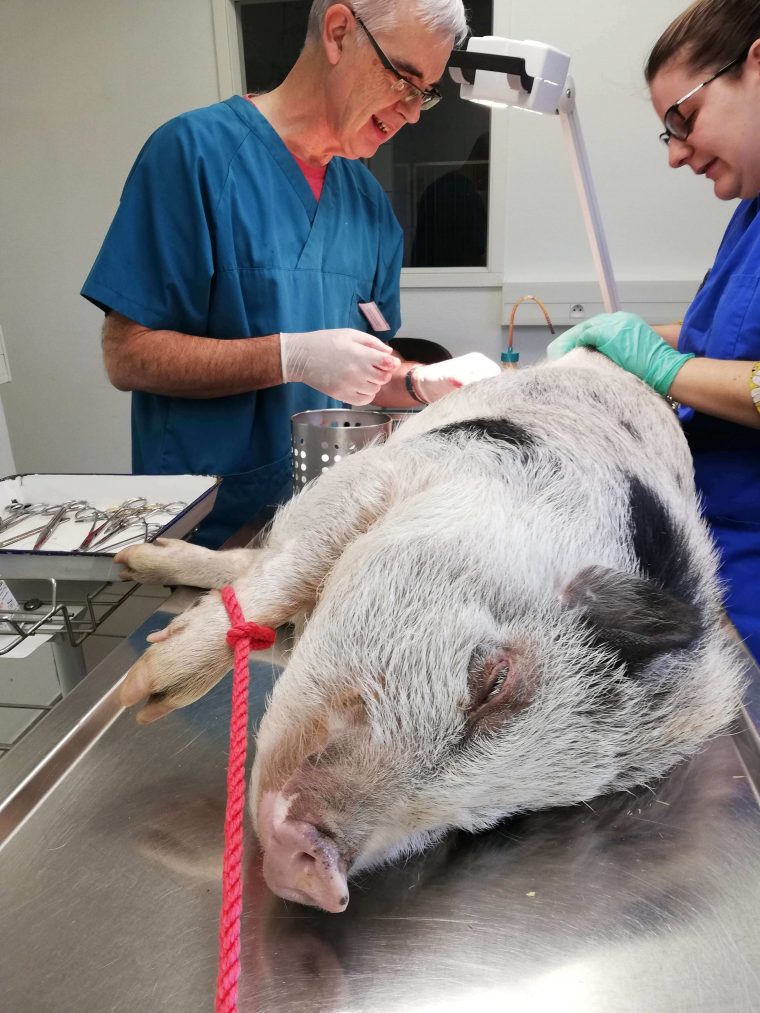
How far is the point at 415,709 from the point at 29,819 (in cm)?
48

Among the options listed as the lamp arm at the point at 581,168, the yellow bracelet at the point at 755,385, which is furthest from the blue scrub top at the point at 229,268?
the yellow bracelet at the point at 755,385

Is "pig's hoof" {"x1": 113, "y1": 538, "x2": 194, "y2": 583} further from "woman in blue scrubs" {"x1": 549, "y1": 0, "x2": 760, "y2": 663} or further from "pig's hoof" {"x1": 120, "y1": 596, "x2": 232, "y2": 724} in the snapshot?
"woman in blue scrubs" {"x1": 549, "y1": 0, "x2": 760, "y2": 663}

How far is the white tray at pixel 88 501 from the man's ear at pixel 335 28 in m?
1.16

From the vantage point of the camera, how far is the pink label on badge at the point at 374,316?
2.16 meters

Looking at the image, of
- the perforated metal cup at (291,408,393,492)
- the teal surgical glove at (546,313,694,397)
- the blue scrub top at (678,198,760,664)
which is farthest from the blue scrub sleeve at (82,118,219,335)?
the blue scrub top at (678,198,760,664)

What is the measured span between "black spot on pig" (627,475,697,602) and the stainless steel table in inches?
9.2

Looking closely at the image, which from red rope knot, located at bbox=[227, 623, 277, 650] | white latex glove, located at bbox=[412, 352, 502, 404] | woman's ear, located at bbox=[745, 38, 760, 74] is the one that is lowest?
red rope knot, located at bbox=[227, 623, 277, 650]

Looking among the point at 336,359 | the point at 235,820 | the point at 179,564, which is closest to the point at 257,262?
the point at 336,359

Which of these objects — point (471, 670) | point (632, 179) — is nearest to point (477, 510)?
point (471, 670)

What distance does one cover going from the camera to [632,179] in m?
3.50

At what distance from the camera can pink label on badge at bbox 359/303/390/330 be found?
2.16 meters

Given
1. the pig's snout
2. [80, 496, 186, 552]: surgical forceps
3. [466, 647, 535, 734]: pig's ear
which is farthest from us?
[80, 496, 186, 552]: surgical forceps

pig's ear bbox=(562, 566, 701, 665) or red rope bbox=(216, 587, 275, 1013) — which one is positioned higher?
pig's ear bbox=(562, 566, 701, 665)

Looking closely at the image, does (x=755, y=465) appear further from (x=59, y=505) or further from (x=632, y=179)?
(x=632, y=179)
